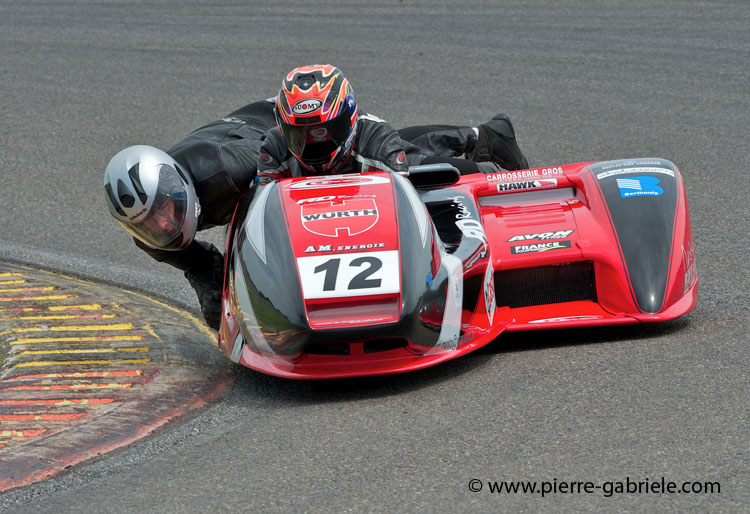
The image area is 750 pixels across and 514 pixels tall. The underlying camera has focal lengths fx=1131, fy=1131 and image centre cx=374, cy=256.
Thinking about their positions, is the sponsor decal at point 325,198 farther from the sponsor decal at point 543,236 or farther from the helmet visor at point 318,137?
the sponsor decal at point 543,236

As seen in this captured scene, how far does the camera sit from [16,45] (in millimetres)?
12867

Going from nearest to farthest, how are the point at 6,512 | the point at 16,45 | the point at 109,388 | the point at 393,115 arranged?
the point at 6,512
the point at 109,388
the point at 393,115
the point at 16,45

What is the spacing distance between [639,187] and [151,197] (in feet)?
7.50

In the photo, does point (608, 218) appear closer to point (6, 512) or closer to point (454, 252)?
point (454, 252)

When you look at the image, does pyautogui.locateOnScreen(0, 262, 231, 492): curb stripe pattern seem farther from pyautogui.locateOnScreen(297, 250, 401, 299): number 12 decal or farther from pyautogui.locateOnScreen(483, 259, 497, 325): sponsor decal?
pyautogui.locateOnScreen(483, 259, 497, 325): sponsor decal

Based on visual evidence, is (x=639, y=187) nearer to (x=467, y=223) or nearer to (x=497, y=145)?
(x=467, y=223)

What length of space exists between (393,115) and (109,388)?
546 cm

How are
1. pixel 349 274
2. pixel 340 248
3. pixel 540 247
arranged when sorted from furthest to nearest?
pixel 540 247
pixel 340 248
pixel 349 274

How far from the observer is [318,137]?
17.3ft

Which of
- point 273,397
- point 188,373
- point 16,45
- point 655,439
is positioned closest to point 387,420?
point 273,397

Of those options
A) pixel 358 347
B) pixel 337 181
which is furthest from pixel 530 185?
pixel 358 347

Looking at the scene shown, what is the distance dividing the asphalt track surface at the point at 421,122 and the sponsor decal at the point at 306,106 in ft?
4.08

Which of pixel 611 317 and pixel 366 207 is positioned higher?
pixel 366 207

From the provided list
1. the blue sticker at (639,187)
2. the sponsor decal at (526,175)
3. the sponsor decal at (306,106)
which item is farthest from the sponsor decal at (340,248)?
the blue sticker at (639,187)
